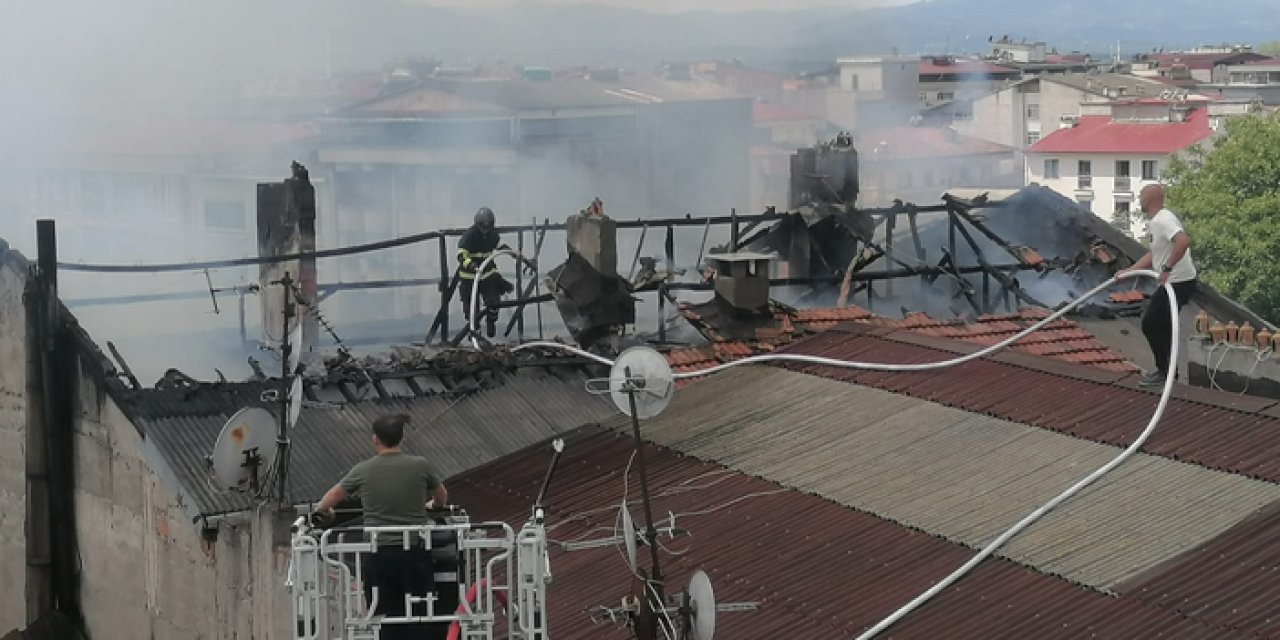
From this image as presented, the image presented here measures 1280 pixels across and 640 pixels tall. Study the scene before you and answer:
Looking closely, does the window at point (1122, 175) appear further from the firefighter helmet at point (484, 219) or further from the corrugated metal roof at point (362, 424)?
the corrugated metal roof at point (362, 424)

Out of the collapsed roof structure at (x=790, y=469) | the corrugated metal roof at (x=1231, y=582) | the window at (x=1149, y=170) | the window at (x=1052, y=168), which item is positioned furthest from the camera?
the window at (x=1052, y=168)

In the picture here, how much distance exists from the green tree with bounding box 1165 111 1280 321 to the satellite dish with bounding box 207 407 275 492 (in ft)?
171

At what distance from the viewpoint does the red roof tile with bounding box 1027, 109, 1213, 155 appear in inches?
3312

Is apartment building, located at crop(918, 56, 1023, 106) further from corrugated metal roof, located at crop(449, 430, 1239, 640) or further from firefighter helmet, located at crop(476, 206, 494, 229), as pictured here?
corrugated metal roof, located at crop(449, 430, 1239, 640)

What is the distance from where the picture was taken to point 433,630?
8812 millimetres

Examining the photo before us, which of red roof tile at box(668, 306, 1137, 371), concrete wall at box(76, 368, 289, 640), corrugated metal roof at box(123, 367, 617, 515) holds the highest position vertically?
red roof tile at box(668, 306, 1137, 371)

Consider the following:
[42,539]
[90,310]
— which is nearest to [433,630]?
[42,539]

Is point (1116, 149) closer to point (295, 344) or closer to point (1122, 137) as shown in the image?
point (1122, 137)

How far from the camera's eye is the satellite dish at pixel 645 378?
1066 cm

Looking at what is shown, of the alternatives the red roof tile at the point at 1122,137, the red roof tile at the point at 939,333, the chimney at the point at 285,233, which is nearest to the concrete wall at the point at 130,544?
the chimney at the point at 285,233

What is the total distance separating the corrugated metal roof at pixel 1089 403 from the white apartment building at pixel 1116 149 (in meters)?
71.1

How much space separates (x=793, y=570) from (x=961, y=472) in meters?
1.44

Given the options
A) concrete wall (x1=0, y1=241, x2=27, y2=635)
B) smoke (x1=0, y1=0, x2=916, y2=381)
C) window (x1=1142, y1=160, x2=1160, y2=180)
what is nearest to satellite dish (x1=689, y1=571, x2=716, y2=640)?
concrete wall (x1=0, y1=241, x2=27, y2=635)

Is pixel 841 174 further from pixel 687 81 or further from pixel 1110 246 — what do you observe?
pixel 687 81
